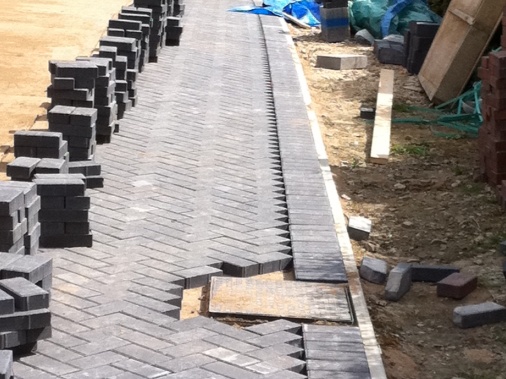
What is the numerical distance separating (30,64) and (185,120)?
3.87m

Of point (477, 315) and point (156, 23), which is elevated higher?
point (156, 23)

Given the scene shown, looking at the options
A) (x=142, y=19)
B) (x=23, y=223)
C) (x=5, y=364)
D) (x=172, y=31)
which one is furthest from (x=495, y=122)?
(x=172, y=31)

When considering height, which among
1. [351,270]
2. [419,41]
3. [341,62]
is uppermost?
[419,41]

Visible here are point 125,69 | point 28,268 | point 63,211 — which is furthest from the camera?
point 125,69

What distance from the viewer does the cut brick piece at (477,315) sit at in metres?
6.49

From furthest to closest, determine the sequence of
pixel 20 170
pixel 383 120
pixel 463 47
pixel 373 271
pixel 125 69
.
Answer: pixel 463 47, pixel 383 120, pixel 125 69, pixel 373 271, pixel 20 170

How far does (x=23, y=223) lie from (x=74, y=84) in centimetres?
299

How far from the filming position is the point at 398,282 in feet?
23.1

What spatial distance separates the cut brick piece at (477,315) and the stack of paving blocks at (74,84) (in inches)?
159

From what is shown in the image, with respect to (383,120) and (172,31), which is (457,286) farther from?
(172,31)

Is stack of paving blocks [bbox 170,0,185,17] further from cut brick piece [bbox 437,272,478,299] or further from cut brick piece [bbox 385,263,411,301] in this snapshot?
cut brick piece [bbox 437,272,478,299]

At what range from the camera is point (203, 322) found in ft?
19.7

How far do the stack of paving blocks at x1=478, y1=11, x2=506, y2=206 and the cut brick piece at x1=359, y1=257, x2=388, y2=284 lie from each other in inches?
78.8

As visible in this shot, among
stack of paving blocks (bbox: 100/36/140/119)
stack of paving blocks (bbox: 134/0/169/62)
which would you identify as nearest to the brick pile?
stack of paving blocks (bbox: 134/0/169/62)
